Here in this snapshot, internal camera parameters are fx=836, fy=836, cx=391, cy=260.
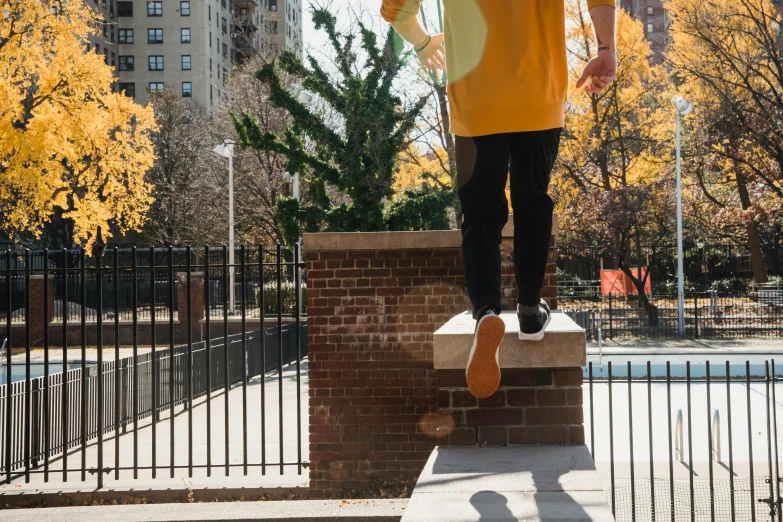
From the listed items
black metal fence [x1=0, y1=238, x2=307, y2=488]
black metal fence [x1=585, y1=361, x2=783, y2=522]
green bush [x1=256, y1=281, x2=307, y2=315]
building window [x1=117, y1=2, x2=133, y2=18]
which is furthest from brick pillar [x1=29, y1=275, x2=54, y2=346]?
building window [x1=117, y1=2, x2=133, y2=18]

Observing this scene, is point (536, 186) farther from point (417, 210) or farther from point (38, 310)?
point (38, 310)

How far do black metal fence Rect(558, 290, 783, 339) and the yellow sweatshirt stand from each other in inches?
910

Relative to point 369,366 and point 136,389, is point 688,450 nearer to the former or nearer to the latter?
point 369,366

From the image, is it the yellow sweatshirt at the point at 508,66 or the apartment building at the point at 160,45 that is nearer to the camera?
the yellow sweatshirt at the point at 508,66

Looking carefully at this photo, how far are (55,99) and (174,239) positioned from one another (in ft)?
64.9

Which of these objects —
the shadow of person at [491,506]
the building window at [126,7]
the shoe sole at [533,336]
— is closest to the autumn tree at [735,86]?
the shoe sole at [533,336]

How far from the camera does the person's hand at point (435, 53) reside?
356 centimetres

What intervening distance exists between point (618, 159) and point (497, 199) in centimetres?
3562

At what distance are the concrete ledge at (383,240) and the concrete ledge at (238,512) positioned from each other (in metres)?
2.21

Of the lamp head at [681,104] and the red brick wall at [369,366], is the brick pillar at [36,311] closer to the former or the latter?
the lamp head at [681,104]

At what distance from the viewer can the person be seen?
10.4ft

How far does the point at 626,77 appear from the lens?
112 ft

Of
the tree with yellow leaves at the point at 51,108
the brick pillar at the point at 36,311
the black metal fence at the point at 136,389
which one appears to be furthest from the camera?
the brick pillar at the point at 36,311

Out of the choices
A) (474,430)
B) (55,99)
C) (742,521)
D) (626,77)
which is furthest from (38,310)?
(474,430)
